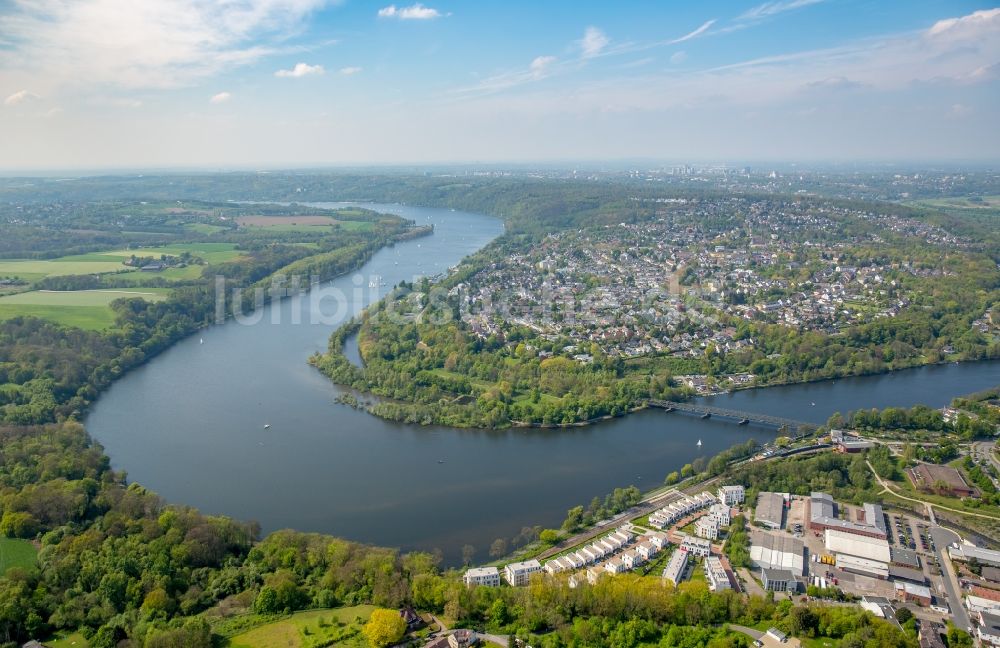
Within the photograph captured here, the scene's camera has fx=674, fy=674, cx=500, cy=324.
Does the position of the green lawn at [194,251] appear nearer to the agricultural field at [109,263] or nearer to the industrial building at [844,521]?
the agricultural field at [109,263]

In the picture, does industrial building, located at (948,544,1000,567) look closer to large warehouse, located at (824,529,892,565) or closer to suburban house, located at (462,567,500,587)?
large warehouse, located at (824,529,892,565)

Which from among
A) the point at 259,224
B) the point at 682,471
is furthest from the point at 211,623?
the point at 259,224

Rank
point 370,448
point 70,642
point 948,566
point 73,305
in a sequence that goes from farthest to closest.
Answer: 1. point 73,305
2. point 370,448
3. point 948,566
4. point 70,642

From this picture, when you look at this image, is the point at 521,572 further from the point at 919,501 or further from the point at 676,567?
the point at 919,501

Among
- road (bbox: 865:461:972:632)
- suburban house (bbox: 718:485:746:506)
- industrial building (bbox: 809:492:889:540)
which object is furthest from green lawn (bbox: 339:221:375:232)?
road (bbox: 865:461:972:632)

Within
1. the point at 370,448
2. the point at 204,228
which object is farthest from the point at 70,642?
the point at 204,228
